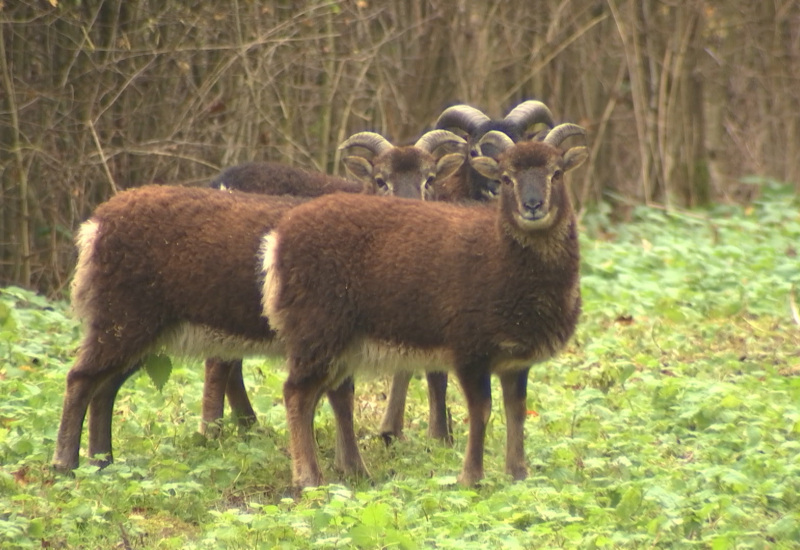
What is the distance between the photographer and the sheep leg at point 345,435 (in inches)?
301

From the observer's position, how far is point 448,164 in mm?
9953

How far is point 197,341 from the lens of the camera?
299 inches

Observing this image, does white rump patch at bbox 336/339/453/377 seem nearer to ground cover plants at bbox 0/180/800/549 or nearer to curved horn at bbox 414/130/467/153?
ground cover plants at bbox 0/180/800/549

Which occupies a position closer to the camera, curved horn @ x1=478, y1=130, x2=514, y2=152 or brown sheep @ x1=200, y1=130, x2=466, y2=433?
curved horn @ x1=478, y1=130, x2=514, y2=152

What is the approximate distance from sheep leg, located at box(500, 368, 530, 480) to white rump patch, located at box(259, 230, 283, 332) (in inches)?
55.9

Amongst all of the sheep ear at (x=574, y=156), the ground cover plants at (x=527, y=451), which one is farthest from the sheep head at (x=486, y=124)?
the sheep ear at (x=574, y=156)

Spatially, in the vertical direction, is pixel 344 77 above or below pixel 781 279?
above

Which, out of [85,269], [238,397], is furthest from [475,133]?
[85,269]

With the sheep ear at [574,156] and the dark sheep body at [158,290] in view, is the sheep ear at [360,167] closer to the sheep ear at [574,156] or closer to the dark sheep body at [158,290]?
the dark sheep body at [158,290]

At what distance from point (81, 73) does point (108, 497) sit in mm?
6315

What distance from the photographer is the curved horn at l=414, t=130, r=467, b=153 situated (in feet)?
33.5

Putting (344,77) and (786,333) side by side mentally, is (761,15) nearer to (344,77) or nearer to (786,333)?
(344,77)

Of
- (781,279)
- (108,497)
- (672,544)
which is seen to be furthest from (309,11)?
(672,544)

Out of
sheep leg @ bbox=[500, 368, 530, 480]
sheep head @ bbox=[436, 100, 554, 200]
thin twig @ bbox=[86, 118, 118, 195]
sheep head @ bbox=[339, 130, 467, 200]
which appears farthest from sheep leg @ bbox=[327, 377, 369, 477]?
thin twig @ bbox=[86, 118, 118, 195]
